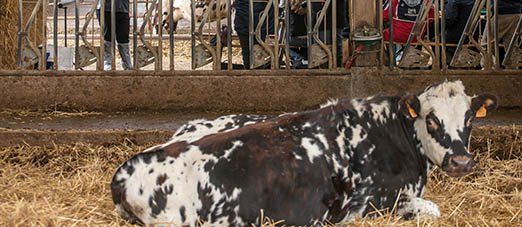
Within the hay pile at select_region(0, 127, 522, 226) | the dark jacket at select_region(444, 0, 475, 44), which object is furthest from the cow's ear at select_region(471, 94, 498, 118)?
the dark jacket at select_region(444, 0, 475, 44)

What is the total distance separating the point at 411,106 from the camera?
499 centimetres

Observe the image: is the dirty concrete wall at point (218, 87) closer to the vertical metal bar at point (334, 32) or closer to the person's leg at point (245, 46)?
the vertical metal bar at point (334, 32)

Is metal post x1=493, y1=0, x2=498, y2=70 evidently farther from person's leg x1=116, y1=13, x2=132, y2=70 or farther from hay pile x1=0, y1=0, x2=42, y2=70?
hay pile x1=0, y1=0, x2=42, y2=70

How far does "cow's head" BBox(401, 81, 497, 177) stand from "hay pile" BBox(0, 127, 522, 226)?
35 cm

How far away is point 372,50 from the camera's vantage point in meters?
7.84

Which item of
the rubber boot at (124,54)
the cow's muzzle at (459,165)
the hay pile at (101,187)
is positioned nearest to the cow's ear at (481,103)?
the cow's muzzle at (459,165)

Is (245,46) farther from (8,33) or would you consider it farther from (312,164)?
(312,164)

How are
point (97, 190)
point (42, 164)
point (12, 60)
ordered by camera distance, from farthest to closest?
point (12, 60)
point (42, 164)
point (97, 190)

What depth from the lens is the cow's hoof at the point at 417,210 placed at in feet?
15.8

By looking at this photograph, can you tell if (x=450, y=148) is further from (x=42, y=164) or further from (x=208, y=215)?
(x=42, y=164)

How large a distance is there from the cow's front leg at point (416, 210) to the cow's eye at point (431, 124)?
1.39ft

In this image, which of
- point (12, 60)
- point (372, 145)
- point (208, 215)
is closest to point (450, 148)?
point (372, 145)

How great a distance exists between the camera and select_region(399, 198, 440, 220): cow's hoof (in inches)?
189

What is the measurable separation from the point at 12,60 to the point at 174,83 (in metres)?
2.17
